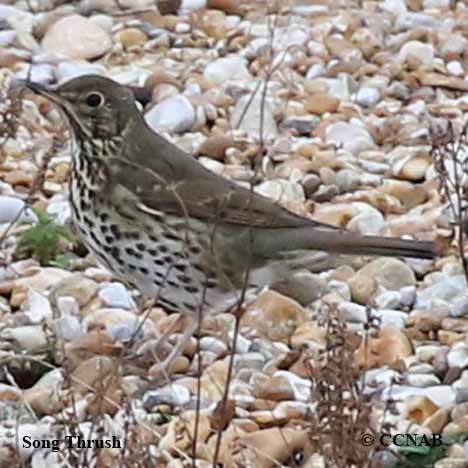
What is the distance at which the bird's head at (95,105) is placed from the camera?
246 inches

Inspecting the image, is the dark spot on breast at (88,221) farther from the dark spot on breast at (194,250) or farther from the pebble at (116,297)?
the pebble at (116,297)

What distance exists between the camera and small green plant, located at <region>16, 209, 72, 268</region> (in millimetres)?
6922

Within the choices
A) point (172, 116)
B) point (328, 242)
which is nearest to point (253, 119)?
point (172, 116)

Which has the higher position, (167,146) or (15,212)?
(167,146)

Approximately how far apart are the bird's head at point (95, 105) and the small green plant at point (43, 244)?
0.69 meters

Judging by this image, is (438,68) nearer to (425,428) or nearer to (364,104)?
(364,104)

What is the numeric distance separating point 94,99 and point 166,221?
46 centimetres

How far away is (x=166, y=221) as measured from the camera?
619 cm

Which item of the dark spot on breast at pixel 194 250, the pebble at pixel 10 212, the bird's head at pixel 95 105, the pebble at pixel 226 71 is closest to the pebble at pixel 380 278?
the dark spot on breast at pixel 194 250

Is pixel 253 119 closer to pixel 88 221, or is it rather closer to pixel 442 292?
pixel 442 292

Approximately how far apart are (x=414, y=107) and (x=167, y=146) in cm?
210

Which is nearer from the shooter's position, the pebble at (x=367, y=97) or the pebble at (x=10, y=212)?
the pebble at (x=10, y=212)

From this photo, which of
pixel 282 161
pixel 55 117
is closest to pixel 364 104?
pixel 282 161

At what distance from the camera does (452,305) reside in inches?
257
